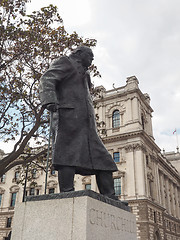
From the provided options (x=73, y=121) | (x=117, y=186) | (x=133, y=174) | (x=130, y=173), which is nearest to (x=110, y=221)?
(x=73, y=121)

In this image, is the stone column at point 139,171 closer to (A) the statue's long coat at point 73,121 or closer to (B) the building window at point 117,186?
(B) the building window at point 117,186

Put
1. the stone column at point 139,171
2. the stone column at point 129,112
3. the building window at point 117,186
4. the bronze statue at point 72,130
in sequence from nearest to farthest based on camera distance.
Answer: the bronze statue at point 72,130, the stone column at point 139,171, the building window at point 117,186, the stone column at point 129,112

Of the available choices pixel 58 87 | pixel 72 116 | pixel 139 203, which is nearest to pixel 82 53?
pixel 58 87

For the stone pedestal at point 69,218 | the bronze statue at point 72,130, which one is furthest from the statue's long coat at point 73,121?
the stone pedestal at point 69,218

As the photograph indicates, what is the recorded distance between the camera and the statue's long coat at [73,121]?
3328mm

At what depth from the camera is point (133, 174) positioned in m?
28.8

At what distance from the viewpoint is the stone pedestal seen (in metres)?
2.57

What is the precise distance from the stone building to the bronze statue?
74.4ft

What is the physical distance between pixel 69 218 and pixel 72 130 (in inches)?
47.0

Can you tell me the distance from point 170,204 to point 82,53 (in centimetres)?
4043

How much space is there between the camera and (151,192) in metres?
31.4

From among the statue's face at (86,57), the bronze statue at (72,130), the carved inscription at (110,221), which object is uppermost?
the statue's face at (86,57)

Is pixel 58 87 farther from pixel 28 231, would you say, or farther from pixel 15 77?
pixel 15 77

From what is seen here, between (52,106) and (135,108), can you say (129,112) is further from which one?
(52,106)
